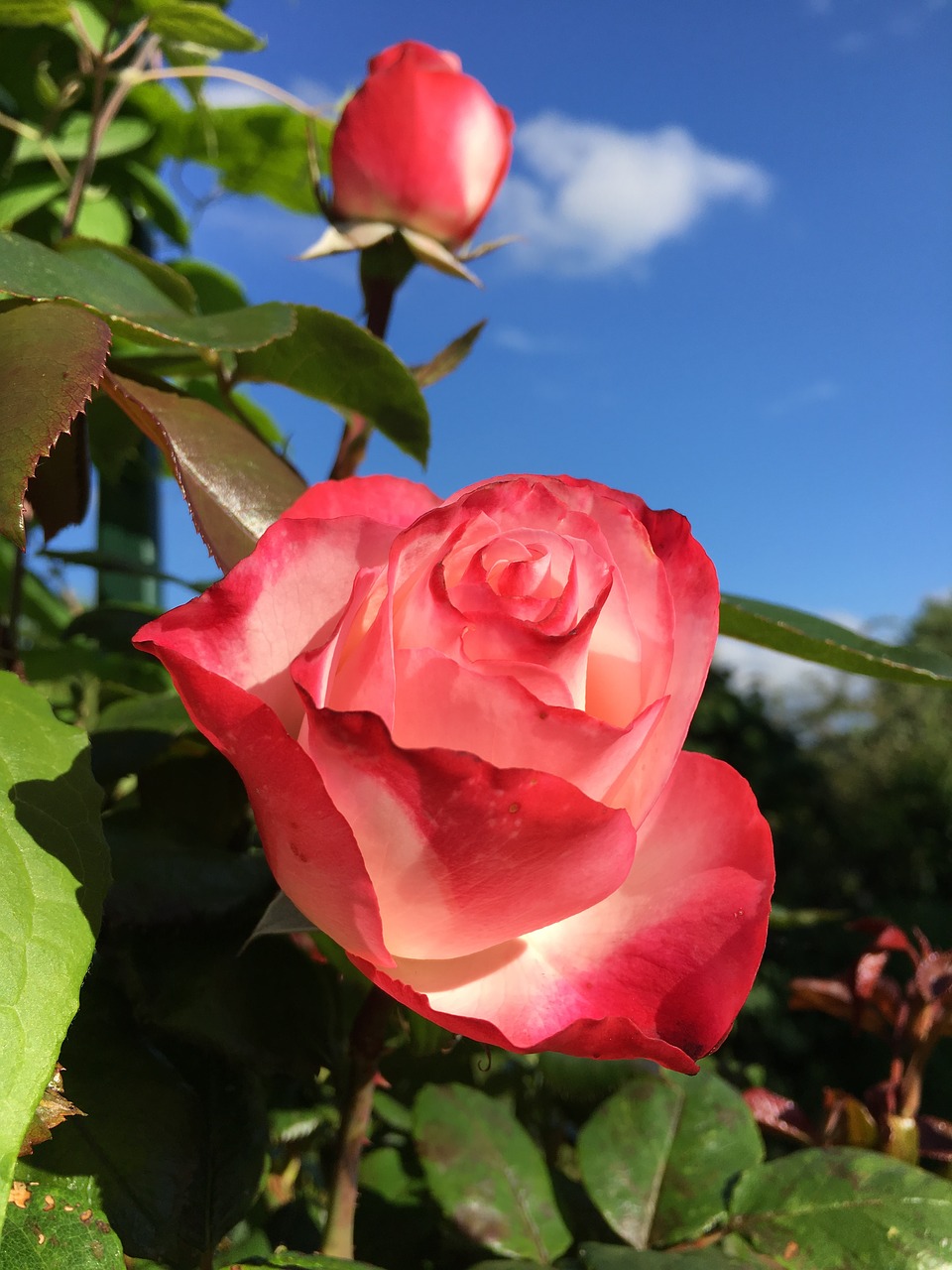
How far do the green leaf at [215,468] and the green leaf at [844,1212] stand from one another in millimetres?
333

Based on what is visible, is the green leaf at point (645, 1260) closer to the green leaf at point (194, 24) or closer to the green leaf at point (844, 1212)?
the green leaf at point (844, 1212)

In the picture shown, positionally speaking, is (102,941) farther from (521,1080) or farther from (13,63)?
(13,63)

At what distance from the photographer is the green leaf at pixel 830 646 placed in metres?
0.36

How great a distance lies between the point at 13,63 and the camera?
0.97 meters

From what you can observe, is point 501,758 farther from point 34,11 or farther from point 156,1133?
point 34,11

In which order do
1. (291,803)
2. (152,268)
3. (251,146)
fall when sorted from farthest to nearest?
1. (251,146)
2. (152,268)
3. (291,803)

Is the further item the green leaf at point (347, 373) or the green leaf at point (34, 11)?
the green leaf at point (34, 11)

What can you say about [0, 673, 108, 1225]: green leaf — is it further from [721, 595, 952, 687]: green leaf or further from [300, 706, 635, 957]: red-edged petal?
[721, 595, 952, 687]: green leaf

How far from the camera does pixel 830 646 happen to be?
37cm

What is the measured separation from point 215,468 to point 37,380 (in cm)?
7

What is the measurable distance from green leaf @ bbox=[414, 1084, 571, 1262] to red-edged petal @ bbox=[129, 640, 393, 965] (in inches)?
8.8

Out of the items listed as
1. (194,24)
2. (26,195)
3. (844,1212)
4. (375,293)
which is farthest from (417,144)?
(26,195)

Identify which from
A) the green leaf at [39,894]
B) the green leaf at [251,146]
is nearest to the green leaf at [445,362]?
the green leaf at [39,894]

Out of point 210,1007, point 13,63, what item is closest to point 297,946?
point 210,1007
